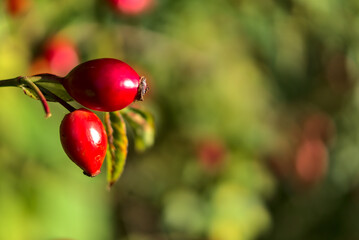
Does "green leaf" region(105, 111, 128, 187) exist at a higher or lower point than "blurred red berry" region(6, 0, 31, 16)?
lower

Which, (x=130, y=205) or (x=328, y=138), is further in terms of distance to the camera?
(x=328, y=138)

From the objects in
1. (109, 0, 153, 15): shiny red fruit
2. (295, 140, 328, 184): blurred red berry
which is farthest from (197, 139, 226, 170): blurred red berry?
(295, 140, 328, 184): blurred red berry

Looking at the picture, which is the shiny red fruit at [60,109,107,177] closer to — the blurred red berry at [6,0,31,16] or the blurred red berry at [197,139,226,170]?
the blurred red berry at [6,0,31,16]

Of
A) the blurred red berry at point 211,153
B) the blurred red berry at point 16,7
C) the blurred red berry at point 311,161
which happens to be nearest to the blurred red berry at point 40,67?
the blurred red berry at point 16,7

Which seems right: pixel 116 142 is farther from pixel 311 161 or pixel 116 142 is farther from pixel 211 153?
pixel 311 161

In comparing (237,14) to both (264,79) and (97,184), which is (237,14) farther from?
(97,184)

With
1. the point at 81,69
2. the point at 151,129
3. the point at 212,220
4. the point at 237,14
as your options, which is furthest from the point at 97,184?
the point at 81,69
